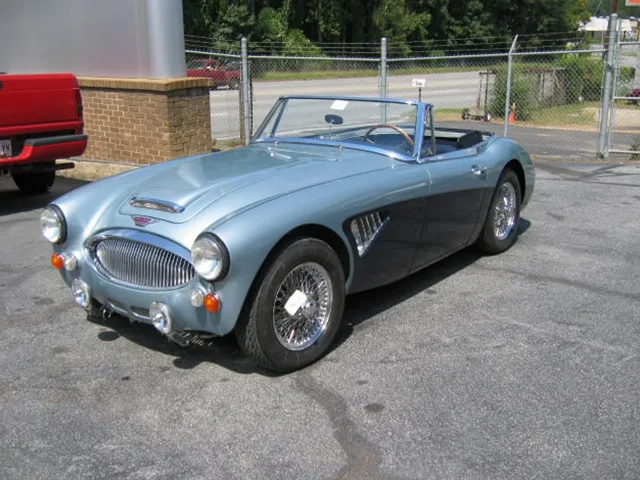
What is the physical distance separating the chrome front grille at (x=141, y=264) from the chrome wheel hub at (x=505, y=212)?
3086 millimetres

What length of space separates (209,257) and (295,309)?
604mm

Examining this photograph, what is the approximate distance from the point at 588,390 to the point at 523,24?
59497 mm

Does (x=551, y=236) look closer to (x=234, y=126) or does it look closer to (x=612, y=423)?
(x=612, y=423)

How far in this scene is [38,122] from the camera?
23.7ft

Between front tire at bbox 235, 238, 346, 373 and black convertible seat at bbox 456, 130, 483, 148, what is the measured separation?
209 cm

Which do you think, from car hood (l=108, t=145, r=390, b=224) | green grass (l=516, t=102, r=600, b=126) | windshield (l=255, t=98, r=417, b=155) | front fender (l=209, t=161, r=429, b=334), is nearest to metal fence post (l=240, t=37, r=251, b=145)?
windshield (l=255, t=98, r=417, b=155)

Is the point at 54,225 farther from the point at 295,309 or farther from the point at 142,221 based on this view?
the point at 295,309

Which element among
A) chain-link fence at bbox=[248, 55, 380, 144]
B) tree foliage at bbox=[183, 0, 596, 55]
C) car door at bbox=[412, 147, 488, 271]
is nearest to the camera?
car door at bbox=[412, 147, 488, 271]

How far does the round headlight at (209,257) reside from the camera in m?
3.27

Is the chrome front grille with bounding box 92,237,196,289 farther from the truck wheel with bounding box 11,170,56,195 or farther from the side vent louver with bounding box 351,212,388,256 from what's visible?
the truck wheel with bounding box 11,170,56,195

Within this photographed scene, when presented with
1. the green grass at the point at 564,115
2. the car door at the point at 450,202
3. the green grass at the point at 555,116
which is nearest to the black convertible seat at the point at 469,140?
the car door at the point at 450,202

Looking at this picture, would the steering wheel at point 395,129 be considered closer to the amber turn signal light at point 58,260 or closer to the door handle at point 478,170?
the door handle at point 478,170

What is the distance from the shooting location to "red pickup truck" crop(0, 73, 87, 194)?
22.8 feet

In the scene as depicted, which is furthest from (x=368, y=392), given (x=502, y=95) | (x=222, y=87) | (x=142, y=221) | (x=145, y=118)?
(x=502, y=95)
